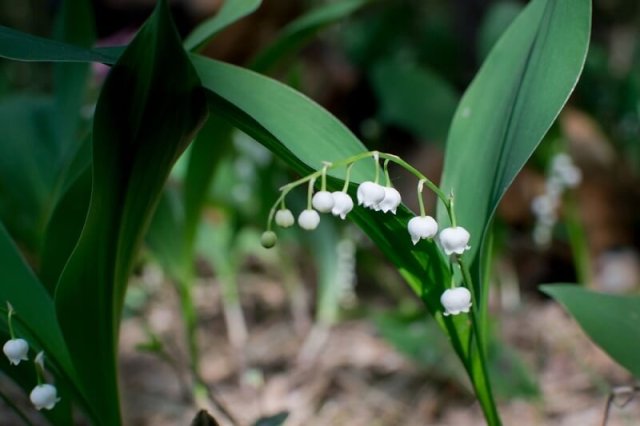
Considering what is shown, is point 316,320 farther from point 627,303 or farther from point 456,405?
point 627,303

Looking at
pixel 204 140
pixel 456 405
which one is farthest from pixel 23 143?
pixel 456 405

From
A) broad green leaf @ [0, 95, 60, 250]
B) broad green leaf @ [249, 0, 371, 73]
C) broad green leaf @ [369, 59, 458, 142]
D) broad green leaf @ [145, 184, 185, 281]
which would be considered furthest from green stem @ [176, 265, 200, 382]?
broad green leaf @ [369, 59, 458, 142]

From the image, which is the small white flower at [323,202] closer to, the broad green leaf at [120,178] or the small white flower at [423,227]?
the small white flower at [423,227]

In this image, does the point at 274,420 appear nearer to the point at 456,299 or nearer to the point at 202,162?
the point at 456,299

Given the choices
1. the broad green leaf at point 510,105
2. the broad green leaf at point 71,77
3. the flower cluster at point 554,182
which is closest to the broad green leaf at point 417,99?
the flower cluster at point 554,182

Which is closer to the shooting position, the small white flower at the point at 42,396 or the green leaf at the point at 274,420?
the small white flower at the point at 42,396

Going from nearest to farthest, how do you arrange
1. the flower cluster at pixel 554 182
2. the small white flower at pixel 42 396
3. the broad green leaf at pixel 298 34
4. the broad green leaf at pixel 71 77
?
the small white flower at pixel 42 396
the broad green leaf at pixel 298 34
the broad green leaf at pixel 71 77
the flower cluster at pixel 554 182

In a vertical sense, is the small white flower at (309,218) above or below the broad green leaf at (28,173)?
below
